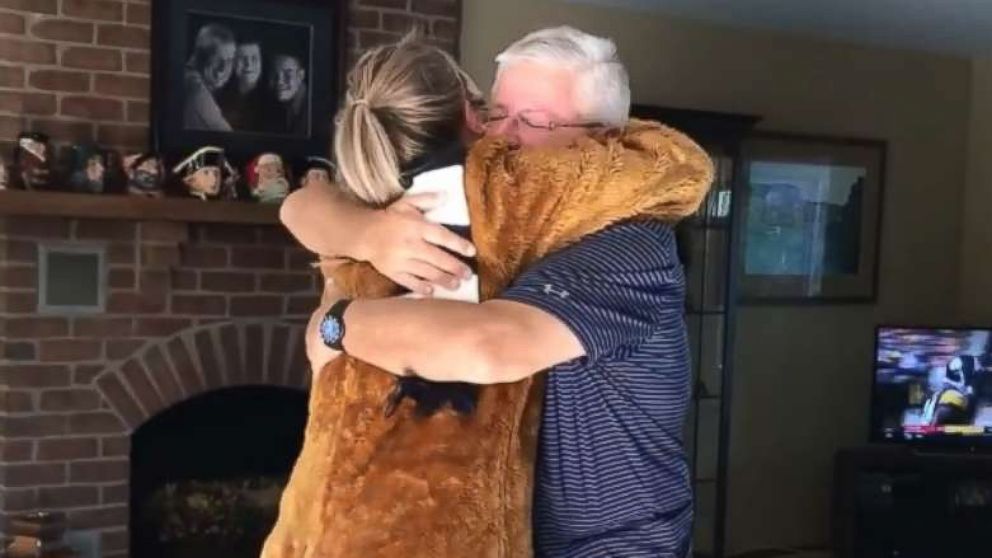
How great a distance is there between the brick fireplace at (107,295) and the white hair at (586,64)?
1.99 m

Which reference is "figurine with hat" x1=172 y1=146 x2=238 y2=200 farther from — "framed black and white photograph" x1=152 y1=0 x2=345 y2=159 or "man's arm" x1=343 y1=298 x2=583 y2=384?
"man's arm" x1=343 y1=298 x2=583 y2=384

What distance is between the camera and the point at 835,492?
4090mm

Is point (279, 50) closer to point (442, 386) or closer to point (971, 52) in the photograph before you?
point (442, 386)

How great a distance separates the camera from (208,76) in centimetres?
329

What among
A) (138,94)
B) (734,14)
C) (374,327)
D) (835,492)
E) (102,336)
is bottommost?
(835,492)

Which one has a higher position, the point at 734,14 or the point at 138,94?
the point at 734,14

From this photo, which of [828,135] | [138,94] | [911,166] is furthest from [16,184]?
[911,166]

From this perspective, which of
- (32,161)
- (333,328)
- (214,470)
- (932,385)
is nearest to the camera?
(333,328)

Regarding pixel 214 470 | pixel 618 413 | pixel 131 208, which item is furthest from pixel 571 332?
pixel 214 470

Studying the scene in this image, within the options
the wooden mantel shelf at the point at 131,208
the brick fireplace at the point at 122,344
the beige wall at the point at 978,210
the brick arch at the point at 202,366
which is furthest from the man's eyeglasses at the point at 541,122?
the beige wall at the point at 978,210

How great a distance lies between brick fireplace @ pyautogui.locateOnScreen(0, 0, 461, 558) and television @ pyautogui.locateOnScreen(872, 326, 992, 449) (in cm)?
195

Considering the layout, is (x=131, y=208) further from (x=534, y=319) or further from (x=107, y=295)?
(x=534, y=319)

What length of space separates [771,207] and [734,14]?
27.5 inches

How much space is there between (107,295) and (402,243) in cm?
216
